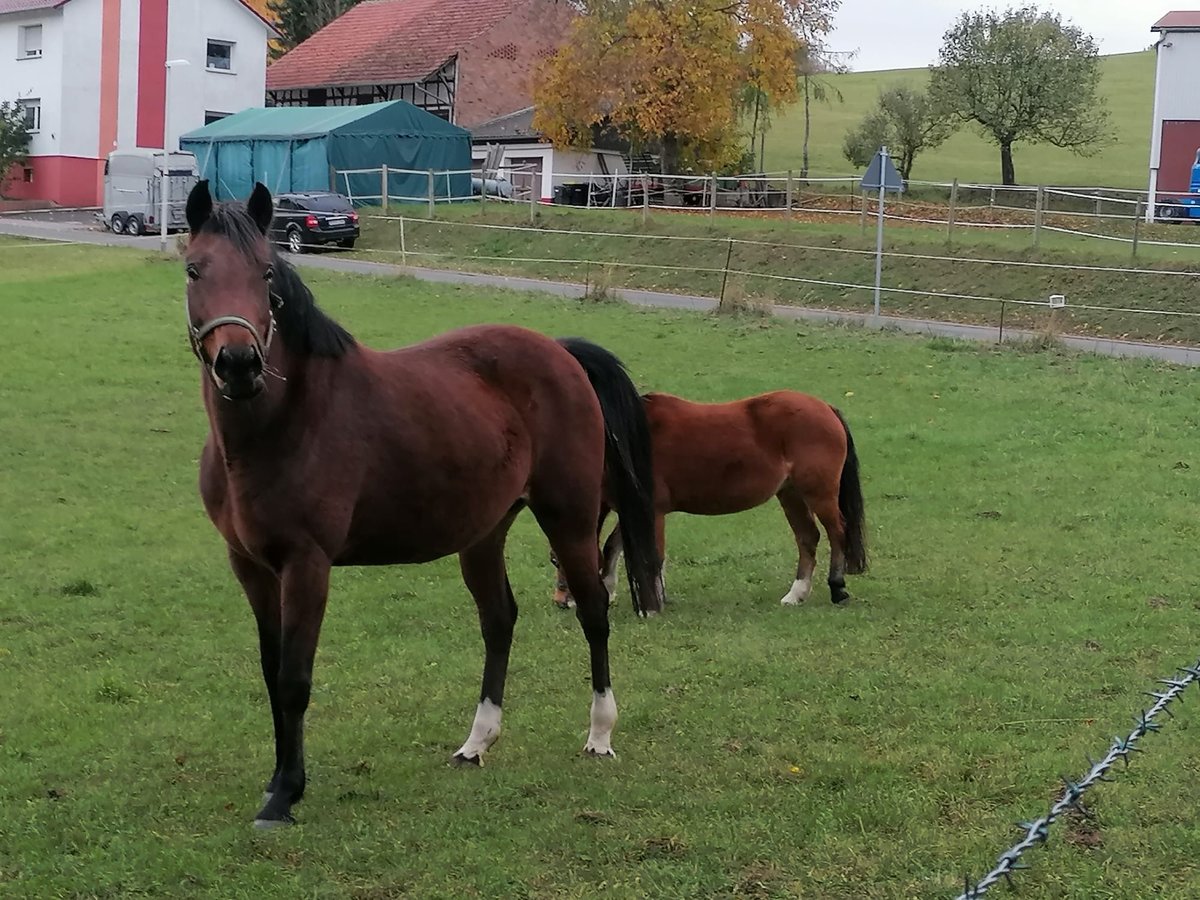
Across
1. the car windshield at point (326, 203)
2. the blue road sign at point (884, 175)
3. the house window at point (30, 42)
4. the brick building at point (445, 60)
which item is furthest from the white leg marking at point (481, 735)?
the house window at point (30, 42)

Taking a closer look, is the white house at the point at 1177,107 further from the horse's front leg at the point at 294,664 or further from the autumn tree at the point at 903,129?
the horse's front leg at the point at 294,664

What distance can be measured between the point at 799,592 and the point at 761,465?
0.79 m

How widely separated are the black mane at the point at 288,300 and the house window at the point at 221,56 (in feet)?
162

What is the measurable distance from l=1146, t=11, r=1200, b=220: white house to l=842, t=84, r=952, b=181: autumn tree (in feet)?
30.1

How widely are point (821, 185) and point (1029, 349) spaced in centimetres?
3281

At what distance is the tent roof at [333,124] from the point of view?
4162cm

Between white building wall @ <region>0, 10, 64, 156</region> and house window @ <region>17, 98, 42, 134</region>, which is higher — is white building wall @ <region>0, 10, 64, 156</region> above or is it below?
above

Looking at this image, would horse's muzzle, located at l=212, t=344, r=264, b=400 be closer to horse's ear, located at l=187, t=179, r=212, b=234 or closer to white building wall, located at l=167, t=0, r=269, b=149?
horse's ear, located at l=187, t=179, r=212, b=234

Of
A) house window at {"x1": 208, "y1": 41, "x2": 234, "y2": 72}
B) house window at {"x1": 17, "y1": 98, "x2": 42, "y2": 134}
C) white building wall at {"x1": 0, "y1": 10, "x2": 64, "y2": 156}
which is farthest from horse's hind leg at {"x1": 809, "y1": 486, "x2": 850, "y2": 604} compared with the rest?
house window at {"x1": 17, "y1": 98, "x2": 42, "y2": 134}

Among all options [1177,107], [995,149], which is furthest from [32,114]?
[995,149]

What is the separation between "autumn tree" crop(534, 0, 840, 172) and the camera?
40.7 meters

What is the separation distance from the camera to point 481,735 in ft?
16.8

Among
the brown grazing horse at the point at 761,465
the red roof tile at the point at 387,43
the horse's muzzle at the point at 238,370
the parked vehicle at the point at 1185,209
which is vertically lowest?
the brown grazing horse at the point at 761,465

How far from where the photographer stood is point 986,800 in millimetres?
4617
